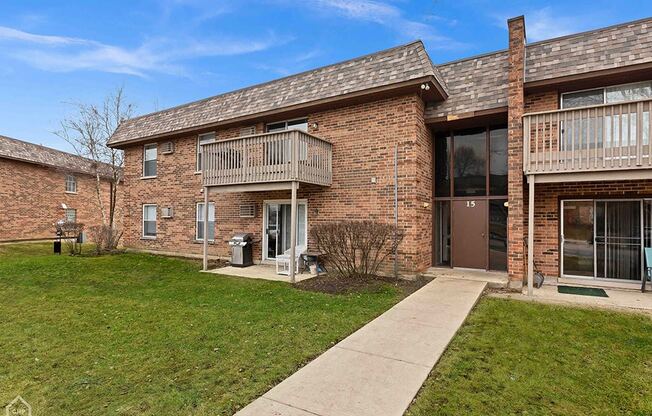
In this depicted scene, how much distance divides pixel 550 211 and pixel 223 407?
887cm

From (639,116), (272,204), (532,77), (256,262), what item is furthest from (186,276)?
(639,116)

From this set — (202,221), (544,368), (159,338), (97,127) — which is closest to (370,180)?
(544,368)

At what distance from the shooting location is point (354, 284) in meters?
8.03

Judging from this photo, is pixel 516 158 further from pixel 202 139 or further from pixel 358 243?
pixel 202 139

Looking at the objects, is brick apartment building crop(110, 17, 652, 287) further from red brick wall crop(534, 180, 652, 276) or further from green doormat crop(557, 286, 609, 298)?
green doormat crop(557, 286, 609, 298)

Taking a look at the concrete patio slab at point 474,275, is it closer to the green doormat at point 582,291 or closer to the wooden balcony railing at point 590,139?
the green doormat at point 582,291

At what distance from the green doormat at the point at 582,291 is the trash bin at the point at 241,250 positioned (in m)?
8.91

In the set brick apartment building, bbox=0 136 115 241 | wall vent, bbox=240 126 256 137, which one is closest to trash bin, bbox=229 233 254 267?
wall vent, bbox=240 126 256 137

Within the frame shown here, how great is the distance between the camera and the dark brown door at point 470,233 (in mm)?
9617

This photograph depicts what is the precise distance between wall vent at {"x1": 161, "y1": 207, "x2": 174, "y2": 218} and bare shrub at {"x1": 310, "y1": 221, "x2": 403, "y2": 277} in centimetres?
828

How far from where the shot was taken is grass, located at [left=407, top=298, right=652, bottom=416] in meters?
3.08

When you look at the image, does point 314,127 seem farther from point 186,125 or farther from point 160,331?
point 160,331

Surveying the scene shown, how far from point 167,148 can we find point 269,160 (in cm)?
760

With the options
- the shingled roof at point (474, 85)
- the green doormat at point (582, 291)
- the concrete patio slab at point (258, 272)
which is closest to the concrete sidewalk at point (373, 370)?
the green doormat at point (582, 291)
